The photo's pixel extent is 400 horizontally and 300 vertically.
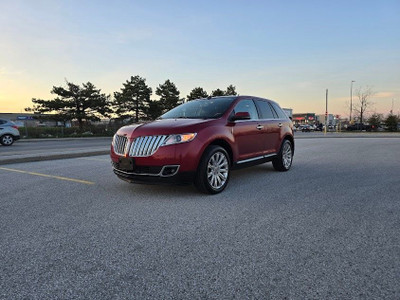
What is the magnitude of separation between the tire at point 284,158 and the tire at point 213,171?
2.23 m

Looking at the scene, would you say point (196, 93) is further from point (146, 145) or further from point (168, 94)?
point (146, 145)

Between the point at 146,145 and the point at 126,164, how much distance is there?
1.52 feet

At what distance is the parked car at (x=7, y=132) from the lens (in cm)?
1663

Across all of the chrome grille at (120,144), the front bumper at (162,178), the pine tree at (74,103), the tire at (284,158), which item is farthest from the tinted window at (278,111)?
the pine tree at (74,103)

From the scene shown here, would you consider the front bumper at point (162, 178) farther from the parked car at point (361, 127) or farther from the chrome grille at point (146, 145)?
the parked car at point (361, 127)

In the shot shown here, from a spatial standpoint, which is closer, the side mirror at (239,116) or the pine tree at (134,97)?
the side mirror at (239,116)

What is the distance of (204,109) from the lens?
5.64 metres

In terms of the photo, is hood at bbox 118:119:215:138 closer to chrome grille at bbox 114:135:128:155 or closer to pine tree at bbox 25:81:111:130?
chrome grille at bbox 114:135:128:155

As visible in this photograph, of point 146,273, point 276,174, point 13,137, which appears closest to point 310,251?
point 146,273

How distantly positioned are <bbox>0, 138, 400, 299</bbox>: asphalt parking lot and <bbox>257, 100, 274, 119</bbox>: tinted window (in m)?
1.81

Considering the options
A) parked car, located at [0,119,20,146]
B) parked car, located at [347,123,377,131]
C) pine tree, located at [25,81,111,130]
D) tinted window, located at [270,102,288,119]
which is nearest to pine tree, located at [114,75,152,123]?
pine tree, located at [25,81,111,130]

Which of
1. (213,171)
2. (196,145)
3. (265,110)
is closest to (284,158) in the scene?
(265,110)

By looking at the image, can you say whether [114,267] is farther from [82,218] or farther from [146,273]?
[82,218]

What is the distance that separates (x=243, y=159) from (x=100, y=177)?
308 cm
